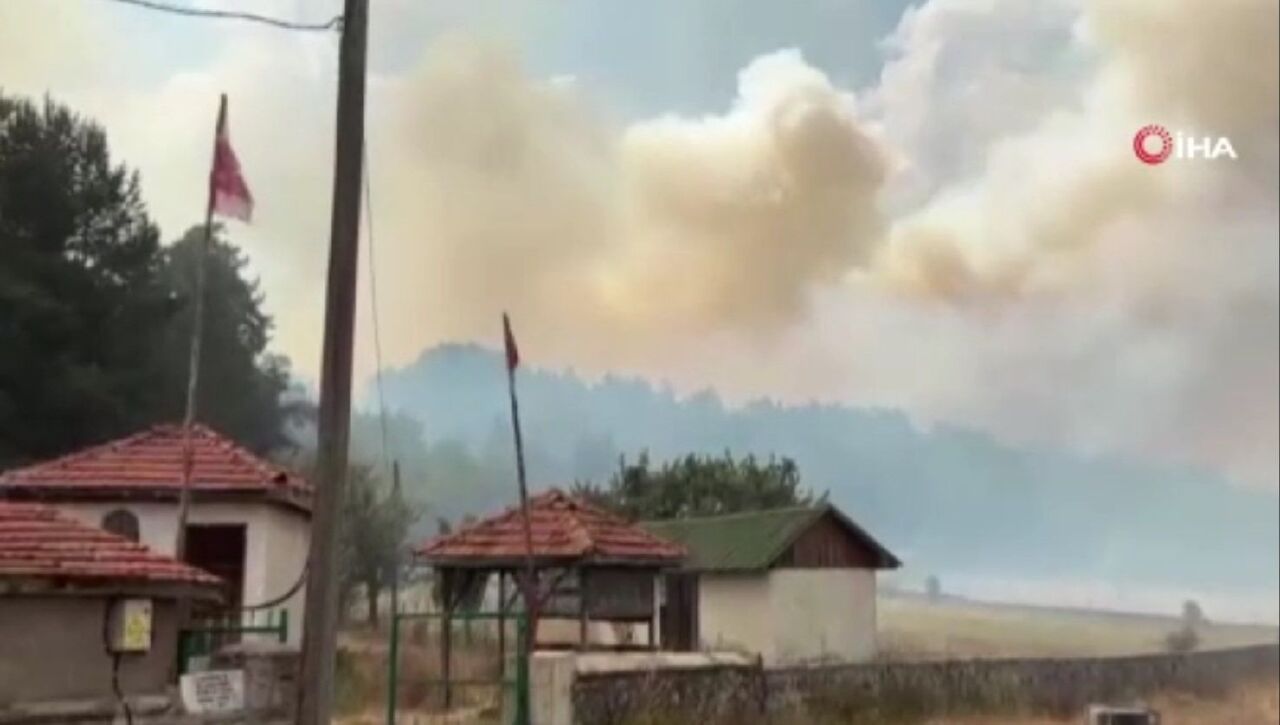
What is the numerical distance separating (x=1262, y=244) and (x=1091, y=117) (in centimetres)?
79

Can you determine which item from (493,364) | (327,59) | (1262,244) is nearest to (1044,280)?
(1262,244)

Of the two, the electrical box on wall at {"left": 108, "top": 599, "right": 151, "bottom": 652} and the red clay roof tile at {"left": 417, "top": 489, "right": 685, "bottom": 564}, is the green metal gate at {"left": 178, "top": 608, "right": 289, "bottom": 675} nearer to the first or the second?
the electrical box on wall at {"left": 108, "top": 599, "right": 151, "bottom": 652}

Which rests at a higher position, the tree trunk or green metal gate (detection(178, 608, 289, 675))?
the tree trunk

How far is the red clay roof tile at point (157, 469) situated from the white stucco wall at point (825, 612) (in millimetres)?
1486

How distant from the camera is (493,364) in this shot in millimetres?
4078

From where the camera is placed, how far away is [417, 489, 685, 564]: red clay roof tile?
160 inches

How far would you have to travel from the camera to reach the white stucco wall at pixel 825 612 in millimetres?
4270

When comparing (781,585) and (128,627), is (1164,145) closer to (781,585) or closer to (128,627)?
(781,585)

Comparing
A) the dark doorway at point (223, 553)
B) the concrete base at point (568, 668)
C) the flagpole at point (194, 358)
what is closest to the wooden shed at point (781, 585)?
the concrete base at point (568, 668)

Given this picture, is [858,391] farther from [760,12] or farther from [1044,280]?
[760,12]

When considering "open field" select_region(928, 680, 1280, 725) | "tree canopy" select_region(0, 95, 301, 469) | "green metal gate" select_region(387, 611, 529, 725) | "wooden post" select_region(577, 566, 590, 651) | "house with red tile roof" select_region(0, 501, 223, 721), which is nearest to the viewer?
"house with red tile roof" select_region(0, 501, 223, 721)

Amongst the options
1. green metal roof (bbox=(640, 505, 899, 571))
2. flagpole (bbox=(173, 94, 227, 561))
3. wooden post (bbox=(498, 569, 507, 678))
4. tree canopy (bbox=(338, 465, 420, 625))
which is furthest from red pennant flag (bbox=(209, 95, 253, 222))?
green metal roof (bbox=(640, 505, 899, 571))

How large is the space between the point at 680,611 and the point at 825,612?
45 cm

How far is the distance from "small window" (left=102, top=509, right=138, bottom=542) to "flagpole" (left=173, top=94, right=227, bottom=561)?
0.13m
